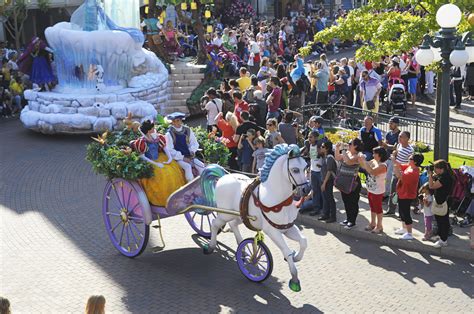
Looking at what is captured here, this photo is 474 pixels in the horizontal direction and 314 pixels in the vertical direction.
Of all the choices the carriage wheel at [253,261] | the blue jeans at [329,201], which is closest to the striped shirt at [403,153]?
the blue jeans at [329,201]

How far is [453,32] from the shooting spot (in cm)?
1198

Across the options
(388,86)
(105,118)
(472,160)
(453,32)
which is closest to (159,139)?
(453,32)

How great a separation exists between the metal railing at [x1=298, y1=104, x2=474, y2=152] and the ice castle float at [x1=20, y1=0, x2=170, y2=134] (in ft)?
14.9

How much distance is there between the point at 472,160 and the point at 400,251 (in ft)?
17.1

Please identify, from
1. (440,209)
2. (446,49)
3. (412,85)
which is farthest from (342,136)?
(412,85)

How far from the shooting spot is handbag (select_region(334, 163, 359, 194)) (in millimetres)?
12086

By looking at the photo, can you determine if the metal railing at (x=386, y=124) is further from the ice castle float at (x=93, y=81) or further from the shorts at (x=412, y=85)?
the shorts at (x=412, y=85)

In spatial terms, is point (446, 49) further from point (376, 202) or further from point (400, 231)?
point (400, 231)

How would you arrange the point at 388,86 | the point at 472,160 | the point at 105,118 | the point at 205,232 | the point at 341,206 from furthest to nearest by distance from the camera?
the point at 388,86 → the point at 105,118 → the point at 472,160 → the point at 341,206 → the point at 205,232

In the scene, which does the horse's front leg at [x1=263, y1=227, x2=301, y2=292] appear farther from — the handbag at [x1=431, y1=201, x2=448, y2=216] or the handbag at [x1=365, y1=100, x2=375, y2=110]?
the handbag at [x1=365, y1=100, x2=375, y2=110]

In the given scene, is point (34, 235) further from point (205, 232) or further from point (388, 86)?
point (388, 86)

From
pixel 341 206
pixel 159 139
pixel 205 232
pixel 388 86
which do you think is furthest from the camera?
pixel 388 86

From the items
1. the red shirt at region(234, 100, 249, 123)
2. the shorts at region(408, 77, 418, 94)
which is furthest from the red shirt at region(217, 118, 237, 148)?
the shorts at region(408, 77, 418, 94)

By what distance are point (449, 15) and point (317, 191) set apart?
12.0ft
